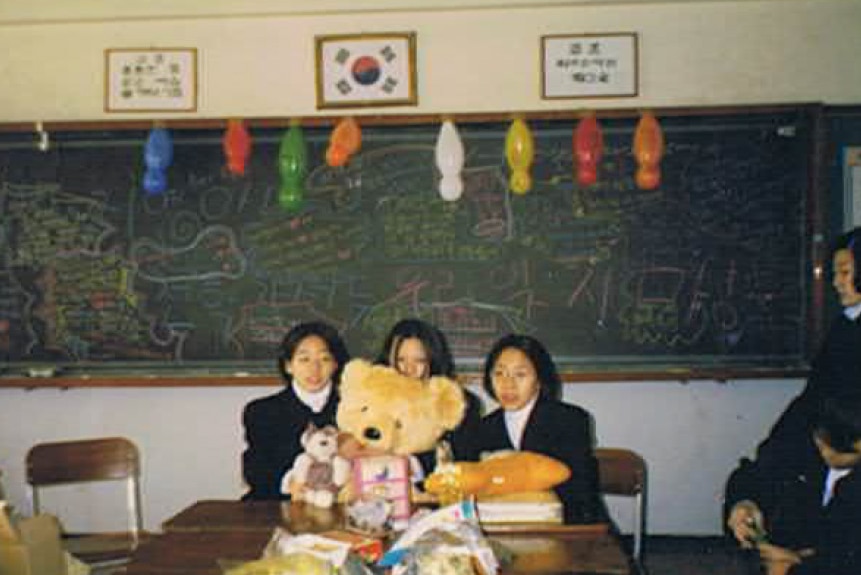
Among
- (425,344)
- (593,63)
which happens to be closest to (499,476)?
(425,344)

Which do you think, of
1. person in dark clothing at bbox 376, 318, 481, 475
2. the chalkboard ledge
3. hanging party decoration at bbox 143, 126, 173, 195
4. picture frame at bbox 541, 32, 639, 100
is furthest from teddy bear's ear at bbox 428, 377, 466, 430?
hanging party decoration at bbox 143, 126, 173, 195

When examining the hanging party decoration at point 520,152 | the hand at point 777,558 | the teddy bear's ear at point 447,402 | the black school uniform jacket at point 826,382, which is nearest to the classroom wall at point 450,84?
the hanging party decoration at point 520,152

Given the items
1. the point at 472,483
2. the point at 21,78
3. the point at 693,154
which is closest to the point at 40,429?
the point at 21,78

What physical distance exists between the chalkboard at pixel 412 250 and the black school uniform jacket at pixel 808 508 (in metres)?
0.99

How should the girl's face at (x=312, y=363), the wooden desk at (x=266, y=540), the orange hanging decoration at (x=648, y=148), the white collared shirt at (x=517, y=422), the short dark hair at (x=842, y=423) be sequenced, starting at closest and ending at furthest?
the wooden desk at (x=266, y=540) < the short dark hair at (x=842, y=423) < the white collared shirt at (x=517, y=422) < the girl's face at (x=312, y=363) < the orange hanging decoration at (x=648, y=148)

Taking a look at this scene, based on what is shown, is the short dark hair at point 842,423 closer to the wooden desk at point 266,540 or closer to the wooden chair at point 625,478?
the wooden chair at point 625,478

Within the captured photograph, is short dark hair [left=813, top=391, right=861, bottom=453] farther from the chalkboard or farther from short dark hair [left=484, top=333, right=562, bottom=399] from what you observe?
the chalkboard

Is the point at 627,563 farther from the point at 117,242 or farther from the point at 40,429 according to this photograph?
the point at 40,429

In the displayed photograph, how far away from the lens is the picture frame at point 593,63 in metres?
3.46

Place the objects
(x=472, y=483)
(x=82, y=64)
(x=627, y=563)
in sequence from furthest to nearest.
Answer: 1. (x=82, y=64)
2. (x=472, y=483)
3. (x=627, y=563)

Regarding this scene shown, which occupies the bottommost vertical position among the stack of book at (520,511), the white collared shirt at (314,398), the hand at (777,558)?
the hand at (777,558)

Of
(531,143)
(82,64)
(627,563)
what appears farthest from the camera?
(82,64)

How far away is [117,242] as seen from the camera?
140 inches

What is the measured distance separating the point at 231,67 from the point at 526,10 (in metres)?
1.34
